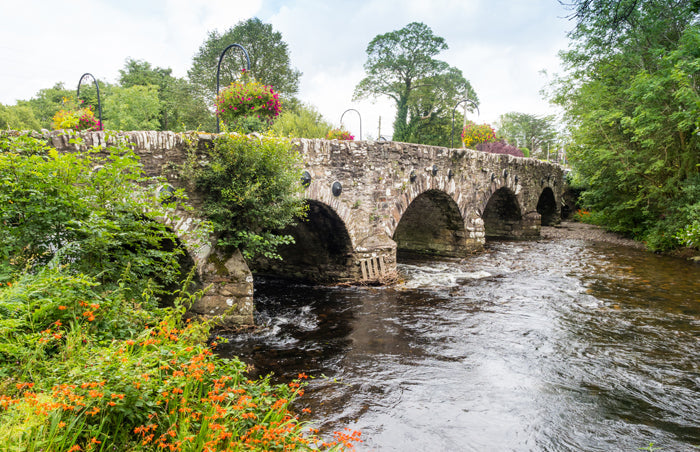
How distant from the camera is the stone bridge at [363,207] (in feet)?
20.2

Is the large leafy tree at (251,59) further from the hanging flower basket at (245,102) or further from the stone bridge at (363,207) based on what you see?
the hanging flower basket at (245,102)

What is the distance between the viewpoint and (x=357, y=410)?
431 centimetres

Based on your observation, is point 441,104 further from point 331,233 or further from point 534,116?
point 534,116

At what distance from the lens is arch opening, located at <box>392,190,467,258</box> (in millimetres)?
13094

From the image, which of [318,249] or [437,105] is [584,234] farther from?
[437,105]

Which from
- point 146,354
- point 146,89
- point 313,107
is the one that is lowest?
point 146,354

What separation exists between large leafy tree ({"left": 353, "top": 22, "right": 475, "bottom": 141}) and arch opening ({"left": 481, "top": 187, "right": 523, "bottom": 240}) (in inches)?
530

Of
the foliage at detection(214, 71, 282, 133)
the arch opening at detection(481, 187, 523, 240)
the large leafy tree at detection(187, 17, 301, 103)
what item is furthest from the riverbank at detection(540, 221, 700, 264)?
the large leafy tree at detection(187, 17, 301, 103)

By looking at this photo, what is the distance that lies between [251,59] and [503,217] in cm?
1969

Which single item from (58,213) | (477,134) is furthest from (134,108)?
(58,213)

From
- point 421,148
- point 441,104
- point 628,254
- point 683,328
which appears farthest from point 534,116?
point 683,328

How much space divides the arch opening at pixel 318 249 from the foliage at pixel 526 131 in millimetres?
46794

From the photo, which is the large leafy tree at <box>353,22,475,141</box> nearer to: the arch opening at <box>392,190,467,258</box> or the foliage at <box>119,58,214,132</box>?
the foliage at <box>119,58,214,132</box>

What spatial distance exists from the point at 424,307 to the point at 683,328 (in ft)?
14.0
